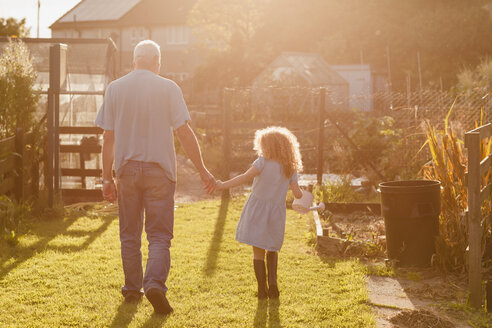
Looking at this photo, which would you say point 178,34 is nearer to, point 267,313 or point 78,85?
point 78,85

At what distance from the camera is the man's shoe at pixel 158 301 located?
4.63 metres

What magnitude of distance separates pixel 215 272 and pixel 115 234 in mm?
2561

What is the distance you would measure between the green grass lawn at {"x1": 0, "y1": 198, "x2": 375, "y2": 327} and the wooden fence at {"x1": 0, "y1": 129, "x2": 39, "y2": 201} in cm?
91

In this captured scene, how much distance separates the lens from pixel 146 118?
4742mm

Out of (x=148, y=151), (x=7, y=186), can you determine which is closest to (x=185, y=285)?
(x=148, y=151)

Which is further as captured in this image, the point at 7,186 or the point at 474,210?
the point at 7,186

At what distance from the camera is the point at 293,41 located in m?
41.5

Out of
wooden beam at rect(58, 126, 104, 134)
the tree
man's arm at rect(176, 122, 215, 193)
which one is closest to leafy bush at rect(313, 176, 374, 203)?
wooden beam at rect(58, 126, 104, 134)

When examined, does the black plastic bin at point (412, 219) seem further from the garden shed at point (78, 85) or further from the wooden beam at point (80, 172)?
the garden shed at point (78, 85)

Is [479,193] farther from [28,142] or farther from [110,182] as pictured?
[28,142]

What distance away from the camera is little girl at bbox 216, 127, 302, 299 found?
17.3ft

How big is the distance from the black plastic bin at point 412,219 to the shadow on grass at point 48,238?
361 cm

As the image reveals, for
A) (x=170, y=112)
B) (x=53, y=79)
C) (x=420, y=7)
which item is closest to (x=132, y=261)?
(x=170, y=112)

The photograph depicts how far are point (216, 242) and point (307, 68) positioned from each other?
24494 mm
